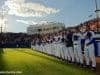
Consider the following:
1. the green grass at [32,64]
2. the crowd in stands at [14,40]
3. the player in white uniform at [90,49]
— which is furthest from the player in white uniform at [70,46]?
the crowd in stands at [14,40]

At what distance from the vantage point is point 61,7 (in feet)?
40.1

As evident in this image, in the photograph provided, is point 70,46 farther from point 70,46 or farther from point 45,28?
point 45,28

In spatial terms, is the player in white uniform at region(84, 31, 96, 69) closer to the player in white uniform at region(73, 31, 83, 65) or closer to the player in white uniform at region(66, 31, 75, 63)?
the player in white uniform at region(73, 31, 83, 65)

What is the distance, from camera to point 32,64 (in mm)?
12258

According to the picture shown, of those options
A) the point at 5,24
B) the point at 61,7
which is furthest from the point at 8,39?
the point at 61,7

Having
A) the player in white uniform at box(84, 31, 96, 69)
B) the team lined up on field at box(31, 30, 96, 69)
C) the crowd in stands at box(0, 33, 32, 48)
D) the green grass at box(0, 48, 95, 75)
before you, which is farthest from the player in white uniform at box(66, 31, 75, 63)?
the crowd in stands at box(0, 33, 32, 48)

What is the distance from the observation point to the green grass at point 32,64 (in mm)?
12094

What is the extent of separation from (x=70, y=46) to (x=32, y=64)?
0.96 metres

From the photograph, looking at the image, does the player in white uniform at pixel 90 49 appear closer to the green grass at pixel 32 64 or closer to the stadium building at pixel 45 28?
the green grass at pixel 32 64

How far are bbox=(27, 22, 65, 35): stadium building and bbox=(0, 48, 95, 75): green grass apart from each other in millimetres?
389

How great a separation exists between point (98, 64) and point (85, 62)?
1.26 feet

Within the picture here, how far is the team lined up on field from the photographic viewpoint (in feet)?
40.7

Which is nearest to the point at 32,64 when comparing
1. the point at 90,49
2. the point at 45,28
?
the point at 45,28

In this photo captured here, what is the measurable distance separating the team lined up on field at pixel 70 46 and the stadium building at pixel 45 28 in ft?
0.38
